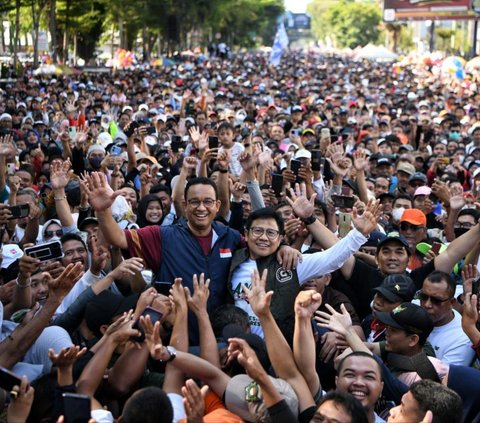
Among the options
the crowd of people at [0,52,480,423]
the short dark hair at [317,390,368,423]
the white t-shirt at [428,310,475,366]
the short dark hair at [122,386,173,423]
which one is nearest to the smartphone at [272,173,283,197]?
the crowd of people at [0,52,480,423]

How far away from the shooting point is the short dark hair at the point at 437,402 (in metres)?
4.01

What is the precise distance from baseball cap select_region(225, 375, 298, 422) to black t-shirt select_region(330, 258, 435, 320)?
6.40 feet

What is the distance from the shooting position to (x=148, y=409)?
3.66 meters

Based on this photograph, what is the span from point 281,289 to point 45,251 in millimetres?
1380

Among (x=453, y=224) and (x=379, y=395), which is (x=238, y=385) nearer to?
(x=379, y=395)

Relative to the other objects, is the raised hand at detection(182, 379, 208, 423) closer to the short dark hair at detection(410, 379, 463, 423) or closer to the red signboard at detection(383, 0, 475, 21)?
the short dark hair at detection(410, 379, 463, 423)

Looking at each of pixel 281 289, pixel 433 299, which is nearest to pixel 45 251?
pixel 281 289

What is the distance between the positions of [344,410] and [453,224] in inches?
173

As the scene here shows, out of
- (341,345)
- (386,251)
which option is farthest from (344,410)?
(386,251)

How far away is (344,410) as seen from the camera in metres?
3.75

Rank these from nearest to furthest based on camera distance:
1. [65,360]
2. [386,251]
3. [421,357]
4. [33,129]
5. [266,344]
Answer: [65,360] → [266,344] → [421,357] → [386,251] → [33,129]

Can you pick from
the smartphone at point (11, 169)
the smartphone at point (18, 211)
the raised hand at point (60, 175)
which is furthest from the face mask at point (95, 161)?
the smartphone at point (18, 211)

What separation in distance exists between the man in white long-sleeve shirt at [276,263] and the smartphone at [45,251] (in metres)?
1.03

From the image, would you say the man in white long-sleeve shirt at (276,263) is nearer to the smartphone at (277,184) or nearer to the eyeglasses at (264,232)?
the eyeglasses at (264,232)
